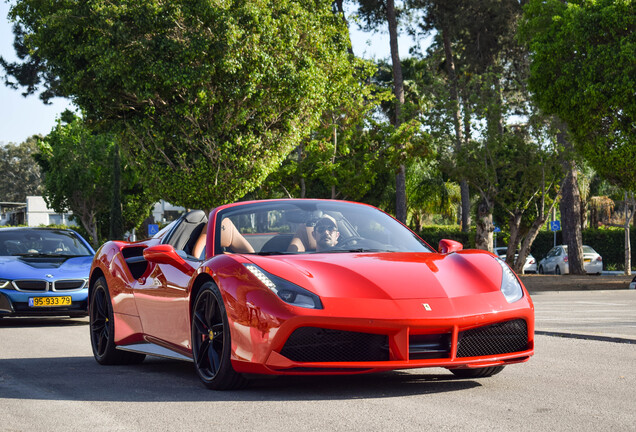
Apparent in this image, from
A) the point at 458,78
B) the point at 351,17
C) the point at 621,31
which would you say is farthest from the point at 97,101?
the point at 458,78

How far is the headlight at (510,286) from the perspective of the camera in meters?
5.81

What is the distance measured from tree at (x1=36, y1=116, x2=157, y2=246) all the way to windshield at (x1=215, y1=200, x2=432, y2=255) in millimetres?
48269

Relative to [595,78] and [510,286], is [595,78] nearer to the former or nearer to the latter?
[595,78]

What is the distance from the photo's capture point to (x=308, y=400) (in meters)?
5.47

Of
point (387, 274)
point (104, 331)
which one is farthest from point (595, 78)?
point (387, 274)

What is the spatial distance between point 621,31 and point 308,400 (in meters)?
20.9

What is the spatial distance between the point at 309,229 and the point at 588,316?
853 cm

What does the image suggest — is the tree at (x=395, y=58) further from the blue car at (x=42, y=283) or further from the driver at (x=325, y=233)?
the driver at (x=325, y=233)

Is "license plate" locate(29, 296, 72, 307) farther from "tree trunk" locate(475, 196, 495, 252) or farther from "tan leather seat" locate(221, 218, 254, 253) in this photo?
"tree trunk" locate(475, 196, 495, 252)

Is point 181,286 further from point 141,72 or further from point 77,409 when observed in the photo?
point 141,72

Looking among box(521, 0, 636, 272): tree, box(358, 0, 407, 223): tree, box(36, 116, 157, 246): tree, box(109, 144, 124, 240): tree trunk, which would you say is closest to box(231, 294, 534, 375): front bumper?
box(521, 0, 636, 272): tree

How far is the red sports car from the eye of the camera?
212 inches

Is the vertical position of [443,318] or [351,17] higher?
[351,17]

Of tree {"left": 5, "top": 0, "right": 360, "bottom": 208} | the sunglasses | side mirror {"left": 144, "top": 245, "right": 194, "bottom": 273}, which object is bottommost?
side mirror {"left": 144, "top": 245, "right": 194, "bottom": 273}
